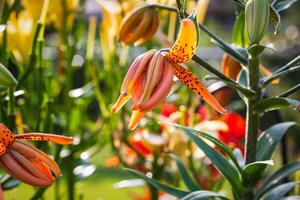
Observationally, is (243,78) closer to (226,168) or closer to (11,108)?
(226,168)

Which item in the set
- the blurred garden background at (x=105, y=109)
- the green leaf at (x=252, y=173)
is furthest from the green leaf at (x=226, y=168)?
the blurred garden background at (x=105, y=109)

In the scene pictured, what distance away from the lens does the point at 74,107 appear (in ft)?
4.36

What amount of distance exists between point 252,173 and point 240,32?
19cm

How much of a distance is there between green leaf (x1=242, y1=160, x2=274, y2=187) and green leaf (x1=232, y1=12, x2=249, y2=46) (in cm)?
18

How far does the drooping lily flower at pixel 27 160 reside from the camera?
0.67 meters

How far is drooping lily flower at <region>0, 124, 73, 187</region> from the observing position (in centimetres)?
67

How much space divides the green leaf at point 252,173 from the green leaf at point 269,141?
0.13 ft

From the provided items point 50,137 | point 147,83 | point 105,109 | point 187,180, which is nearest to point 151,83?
point 147,83

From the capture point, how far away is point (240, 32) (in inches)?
36.5

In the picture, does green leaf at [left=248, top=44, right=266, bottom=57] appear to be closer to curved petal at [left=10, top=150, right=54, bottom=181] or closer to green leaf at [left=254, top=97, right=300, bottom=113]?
green leaf at [left=254, top=97, right=300, bottom=113]

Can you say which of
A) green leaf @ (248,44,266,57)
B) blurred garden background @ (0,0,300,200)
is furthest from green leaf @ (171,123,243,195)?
blurred garden background @ (0,0,300,200)

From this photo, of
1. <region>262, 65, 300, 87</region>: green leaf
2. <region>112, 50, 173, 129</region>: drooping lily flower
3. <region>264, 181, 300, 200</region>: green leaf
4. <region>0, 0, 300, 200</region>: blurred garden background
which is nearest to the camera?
<region>112, 50, 173, 129</region>: drooping lily flower

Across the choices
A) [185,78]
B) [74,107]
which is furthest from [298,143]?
[185,78]

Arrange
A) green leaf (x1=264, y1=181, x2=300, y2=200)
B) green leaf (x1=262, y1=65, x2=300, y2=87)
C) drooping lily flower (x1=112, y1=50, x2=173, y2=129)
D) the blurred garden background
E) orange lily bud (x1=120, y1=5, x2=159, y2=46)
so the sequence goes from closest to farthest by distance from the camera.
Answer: drooping lily flower (x1=112, y1=50, x2=173, y2=129) < green leaf (x1=262, y1=65, x2=300, y2=87) < green leaf (x1=264, y1=181, x2=300, y2=200) < orange lily bud (x1=120, y1=5, x2=159, y2=46) < the blurred garden background
